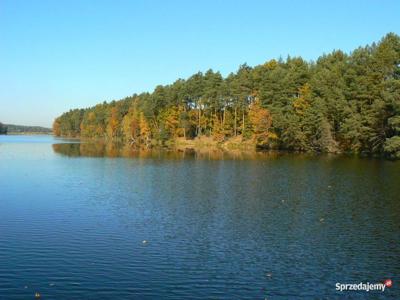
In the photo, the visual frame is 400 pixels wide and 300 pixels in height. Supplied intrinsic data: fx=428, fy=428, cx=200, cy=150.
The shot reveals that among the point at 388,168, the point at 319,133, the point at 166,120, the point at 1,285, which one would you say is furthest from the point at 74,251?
the point at 166,120

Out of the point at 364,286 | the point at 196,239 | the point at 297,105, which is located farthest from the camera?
the point at 297,105

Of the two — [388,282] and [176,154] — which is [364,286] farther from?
[176,154]

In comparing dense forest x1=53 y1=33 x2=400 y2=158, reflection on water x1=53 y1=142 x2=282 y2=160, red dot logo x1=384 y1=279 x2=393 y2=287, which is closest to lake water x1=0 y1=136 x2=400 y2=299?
red dot logo x1=384 y1=279 x2=393 y2=287

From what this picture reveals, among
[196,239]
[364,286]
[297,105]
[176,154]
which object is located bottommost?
[364,286]

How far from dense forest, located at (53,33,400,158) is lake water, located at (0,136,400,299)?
3547cm

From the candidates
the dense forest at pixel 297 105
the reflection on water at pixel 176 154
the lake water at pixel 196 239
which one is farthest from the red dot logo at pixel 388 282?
the reflection on water at pixel 176 154

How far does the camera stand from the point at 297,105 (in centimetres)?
9338

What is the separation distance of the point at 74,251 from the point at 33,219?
7.60 meters

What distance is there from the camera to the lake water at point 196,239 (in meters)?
15.6

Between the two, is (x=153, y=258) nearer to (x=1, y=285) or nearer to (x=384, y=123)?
(x=1, y=285)

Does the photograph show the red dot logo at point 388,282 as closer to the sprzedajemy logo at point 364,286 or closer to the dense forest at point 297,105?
the sprzedajemy logo at point 364,286

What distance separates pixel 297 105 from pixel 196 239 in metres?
76.1

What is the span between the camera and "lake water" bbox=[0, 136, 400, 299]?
15.6 m

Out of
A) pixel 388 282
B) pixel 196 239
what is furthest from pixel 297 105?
pixel 388 282
